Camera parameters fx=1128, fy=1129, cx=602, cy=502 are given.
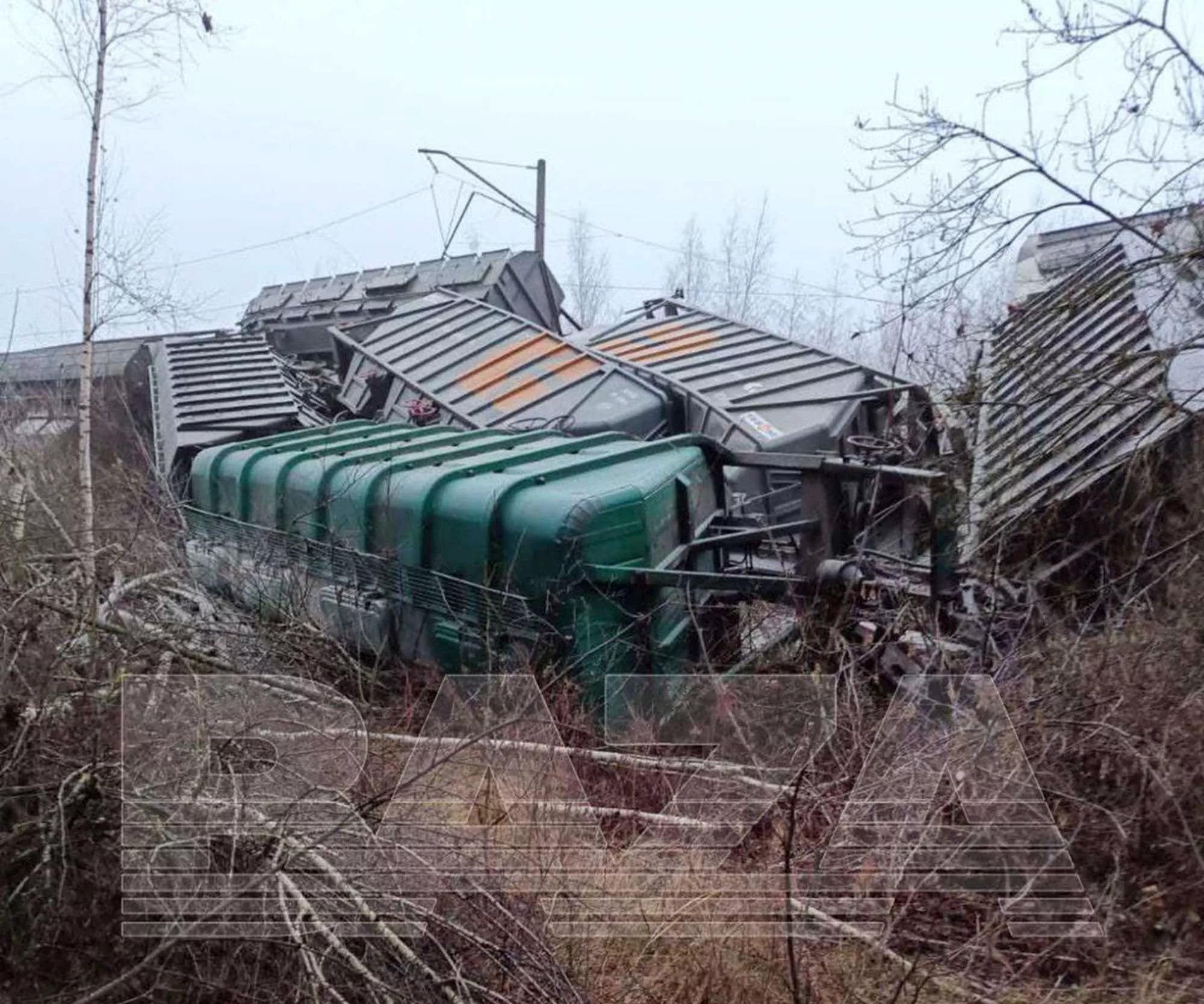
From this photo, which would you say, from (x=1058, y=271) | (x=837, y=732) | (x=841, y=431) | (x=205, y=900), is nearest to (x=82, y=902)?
(x=205, y=900)

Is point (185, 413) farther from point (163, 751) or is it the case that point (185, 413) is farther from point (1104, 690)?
point (1104, 690)

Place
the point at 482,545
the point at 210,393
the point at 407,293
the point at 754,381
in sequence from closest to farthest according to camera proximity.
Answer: the point at 482,545 < the point at 754,381 < the point at 210,393 < the point at 407,293

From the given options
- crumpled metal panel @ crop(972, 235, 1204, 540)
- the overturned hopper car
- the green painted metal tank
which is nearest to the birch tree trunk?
the green painted metal tank

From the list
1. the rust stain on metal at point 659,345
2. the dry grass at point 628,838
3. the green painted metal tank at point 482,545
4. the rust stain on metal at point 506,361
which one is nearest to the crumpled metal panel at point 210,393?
the rust stain on metal at point 506,361

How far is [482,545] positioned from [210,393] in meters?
4.76

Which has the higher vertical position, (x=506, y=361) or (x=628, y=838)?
(x=506, y=361)

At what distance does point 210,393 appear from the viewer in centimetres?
845

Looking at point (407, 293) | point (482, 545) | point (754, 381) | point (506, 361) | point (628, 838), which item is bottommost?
point (628, 838)

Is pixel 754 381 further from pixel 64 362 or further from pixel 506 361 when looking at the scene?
pixel 64 362

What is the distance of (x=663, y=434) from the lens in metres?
6.88

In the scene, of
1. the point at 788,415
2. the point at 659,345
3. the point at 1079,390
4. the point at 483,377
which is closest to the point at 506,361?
the point at 483,377

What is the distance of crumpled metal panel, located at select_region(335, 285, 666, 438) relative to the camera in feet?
22.7

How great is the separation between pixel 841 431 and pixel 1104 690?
3649 mm

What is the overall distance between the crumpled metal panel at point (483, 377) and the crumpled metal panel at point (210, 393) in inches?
23.1
